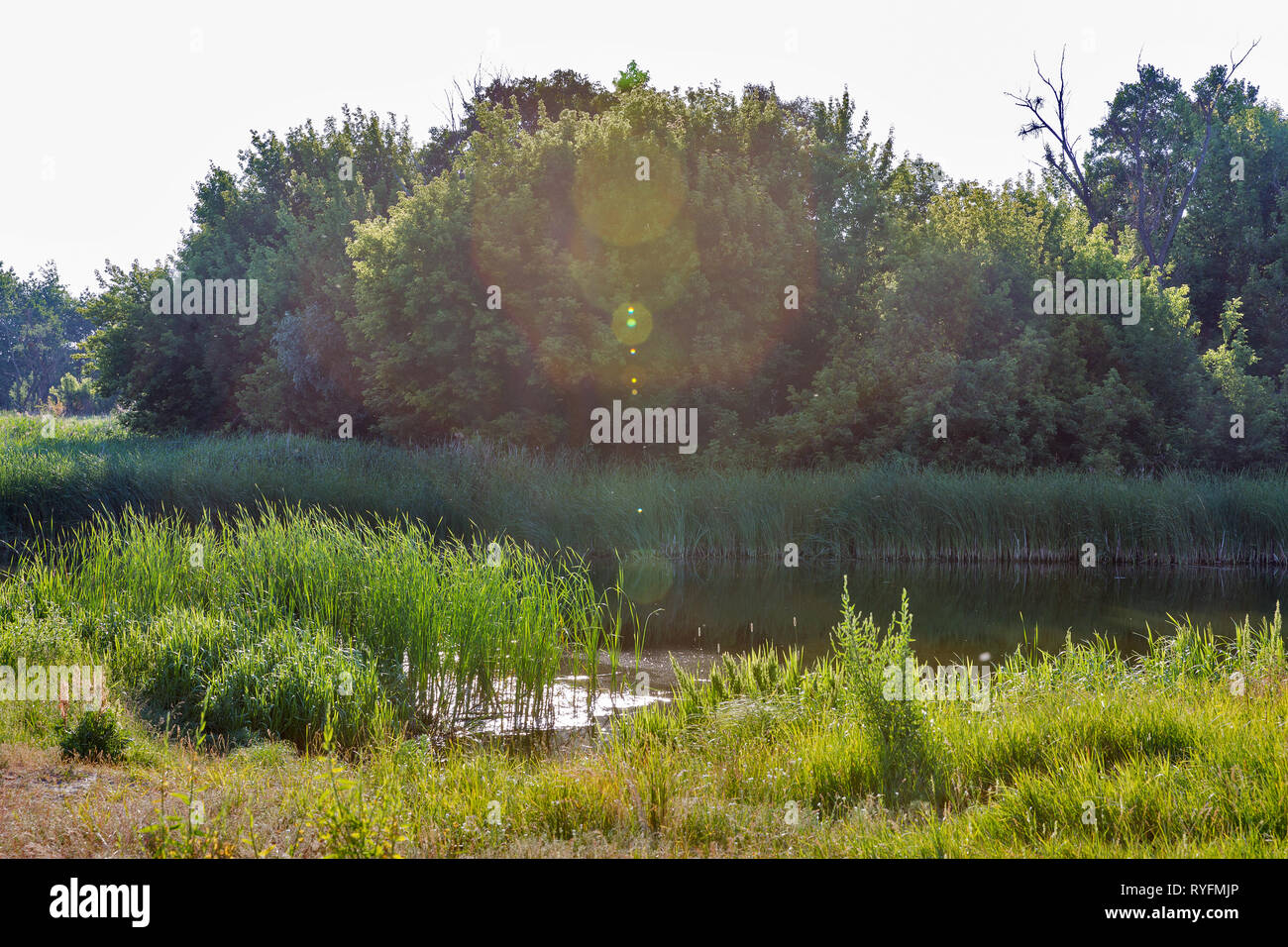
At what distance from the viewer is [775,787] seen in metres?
6.10

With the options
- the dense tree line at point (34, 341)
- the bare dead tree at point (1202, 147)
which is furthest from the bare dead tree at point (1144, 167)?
the dense tree line at point (34, 341)

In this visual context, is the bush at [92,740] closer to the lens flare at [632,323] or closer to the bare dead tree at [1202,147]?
the lens flare at [632,323]

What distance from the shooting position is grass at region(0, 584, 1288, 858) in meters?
4.75

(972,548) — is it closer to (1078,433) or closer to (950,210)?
(1078,433)

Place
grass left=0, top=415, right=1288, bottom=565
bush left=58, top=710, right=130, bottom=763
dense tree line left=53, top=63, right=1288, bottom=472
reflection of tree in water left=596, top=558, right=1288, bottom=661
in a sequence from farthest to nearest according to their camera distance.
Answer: dense tree line left=53, top=63, right=1288, bottom=472
grass left=0, top=415, right=1288, bottom=565
reflection of tree in water left=596, top=558, right=1288, bottom=661
bush left=58, top=710, right=130, bottom=763

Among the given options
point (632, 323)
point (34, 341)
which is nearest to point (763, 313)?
point (632, 323)

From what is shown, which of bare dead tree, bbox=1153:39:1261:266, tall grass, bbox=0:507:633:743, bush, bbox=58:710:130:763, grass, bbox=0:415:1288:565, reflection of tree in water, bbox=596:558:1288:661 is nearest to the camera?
bush, bbox=58:710:130:763

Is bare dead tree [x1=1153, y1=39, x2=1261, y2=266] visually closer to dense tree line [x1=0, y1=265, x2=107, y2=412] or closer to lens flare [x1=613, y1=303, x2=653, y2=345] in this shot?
lens flare [x1=613, y1=303, x2=653, y2=345]

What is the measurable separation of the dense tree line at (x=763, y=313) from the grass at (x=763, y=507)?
5325 millimetres

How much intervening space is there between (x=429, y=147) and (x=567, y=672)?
1439 inches

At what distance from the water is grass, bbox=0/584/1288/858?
4.55 meters

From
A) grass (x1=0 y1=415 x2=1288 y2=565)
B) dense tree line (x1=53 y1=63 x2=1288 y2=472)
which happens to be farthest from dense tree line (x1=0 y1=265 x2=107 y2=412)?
grass (x1=0 y1=415 x2=1288 y2=565)

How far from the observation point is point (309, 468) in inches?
851
